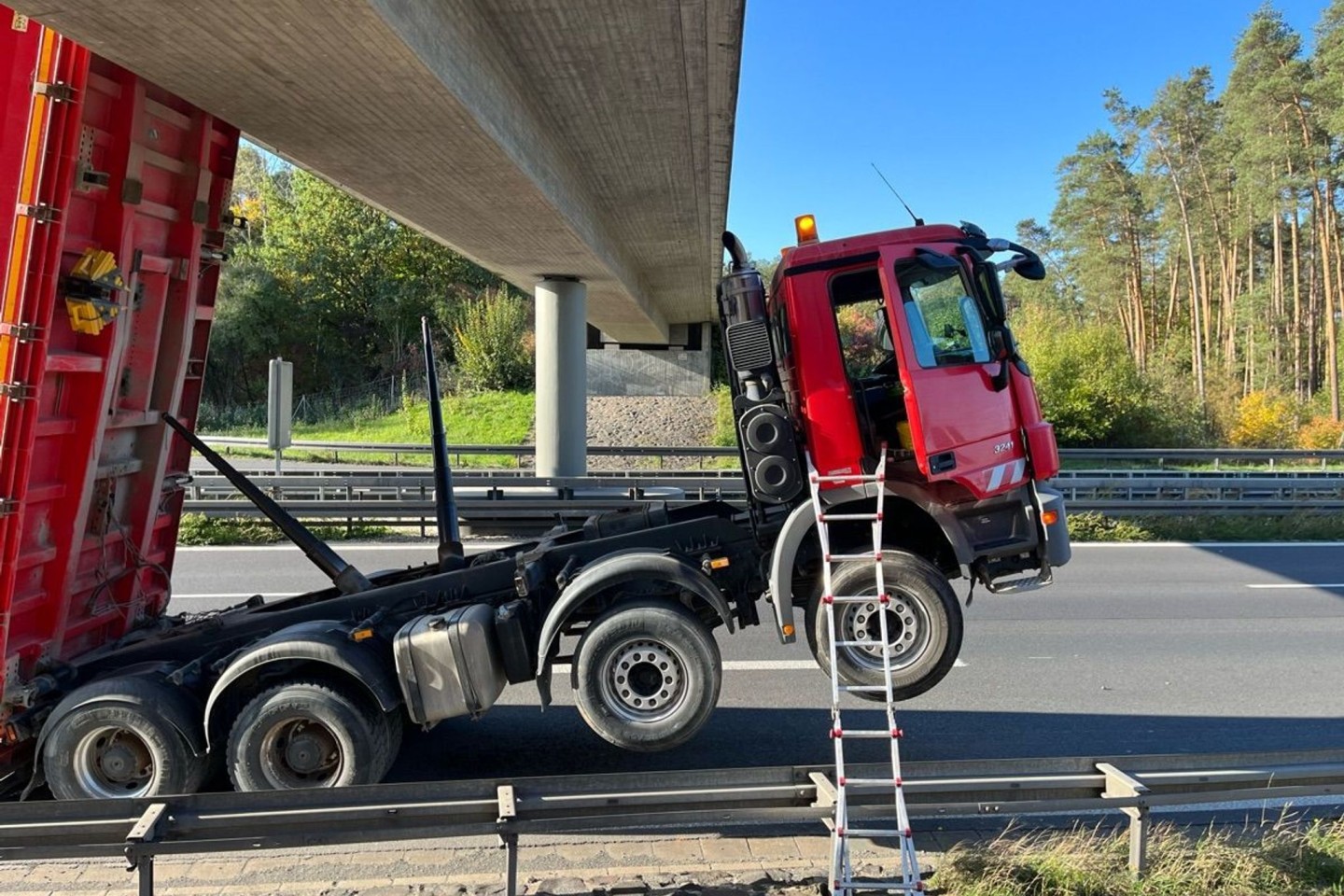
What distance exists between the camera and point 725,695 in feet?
21.7

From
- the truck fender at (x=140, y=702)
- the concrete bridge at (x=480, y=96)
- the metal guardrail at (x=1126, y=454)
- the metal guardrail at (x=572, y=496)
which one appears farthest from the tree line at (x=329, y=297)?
the truck fender at (x=140, y=702)

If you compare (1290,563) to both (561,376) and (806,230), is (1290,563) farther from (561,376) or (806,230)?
(561,376)

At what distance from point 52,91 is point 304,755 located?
11.5ft

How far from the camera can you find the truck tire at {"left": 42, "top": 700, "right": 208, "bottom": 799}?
14.4 feet

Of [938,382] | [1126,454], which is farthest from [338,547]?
[1126,454]

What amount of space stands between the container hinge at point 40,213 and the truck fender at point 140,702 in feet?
7.54

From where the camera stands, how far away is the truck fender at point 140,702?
4383mm

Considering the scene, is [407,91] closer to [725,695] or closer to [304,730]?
[304,730]

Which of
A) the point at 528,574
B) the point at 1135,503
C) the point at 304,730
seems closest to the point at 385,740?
the point at 304,730

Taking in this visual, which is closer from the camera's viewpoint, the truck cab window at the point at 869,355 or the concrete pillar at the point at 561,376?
the truck cab window at the point at 869,355

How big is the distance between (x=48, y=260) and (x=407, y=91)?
2.80 metres

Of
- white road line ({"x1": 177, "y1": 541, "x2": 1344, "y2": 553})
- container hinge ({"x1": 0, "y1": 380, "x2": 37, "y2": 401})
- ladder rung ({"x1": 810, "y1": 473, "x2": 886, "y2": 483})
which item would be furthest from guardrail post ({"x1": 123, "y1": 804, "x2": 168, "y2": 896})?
white road line ({"x1": 177, "y1": 541, "x2": 1344, "y2": 553})

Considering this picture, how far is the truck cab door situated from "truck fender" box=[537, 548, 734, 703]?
1.40m

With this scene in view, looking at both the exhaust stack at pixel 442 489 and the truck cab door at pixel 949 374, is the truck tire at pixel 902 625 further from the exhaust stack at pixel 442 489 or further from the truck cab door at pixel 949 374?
the exhaust stack at pixel 442 489
